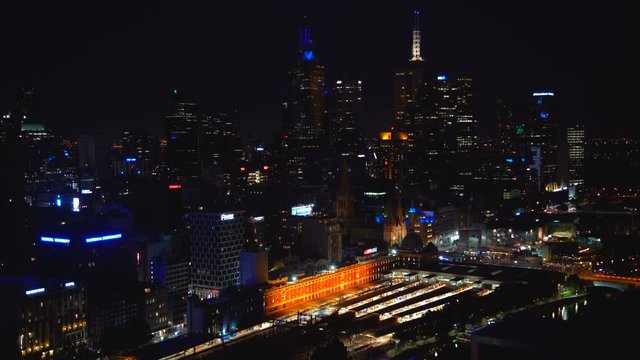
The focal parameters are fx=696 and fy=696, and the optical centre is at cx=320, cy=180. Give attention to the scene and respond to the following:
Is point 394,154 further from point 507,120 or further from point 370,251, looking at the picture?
point 370,251

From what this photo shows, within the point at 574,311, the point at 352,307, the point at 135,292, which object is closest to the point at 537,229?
the point at 574,311

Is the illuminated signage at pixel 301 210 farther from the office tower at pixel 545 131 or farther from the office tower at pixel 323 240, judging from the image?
the office tower at pixel 545 131

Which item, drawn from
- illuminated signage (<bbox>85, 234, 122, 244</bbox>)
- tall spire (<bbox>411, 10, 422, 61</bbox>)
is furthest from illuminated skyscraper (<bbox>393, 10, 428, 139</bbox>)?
illuminated signage (<bbox>85, 234, 122, 244</bbox>)

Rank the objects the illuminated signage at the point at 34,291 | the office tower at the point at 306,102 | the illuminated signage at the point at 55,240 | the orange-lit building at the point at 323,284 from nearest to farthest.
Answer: the illuminated signage at the point at 34,291, the orange-lit building at the point at 323,284, the illuminated signage at the point at 55,240, the office tower at the point at 306,102

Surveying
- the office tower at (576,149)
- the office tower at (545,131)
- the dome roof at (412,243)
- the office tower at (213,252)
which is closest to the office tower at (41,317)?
the office tower at (213,252)

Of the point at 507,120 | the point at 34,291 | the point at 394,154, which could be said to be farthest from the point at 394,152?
the point at 34,291

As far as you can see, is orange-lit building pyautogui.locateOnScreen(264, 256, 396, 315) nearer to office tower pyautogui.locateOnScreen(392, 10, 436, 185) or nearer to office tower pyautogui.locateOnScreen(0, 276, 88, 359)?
office tower pyautogui.locateOnScreen(0, 276, 88, 359)
